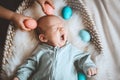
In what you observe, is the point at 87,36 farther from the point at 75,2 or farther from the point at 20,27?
the point at 20,27

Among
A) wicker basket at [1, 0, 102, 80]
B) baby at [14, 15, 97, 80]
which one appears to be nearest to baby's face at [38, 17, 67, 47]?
baby at [14, 15, 97, 80]

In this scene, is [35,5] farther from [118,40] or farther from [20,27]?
[118,40]

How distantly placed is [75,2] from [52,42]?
0.63 ft

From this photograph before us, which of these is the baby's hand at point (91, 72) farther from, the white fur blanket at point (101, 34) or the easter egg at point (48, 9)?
the easter egg at point (48, 9)

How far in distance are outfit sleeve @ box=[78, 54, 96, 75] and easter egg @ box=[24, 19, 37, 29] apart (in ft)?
0.72

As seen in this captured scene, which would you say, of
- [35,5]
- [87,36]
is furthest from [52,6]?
[87,36]

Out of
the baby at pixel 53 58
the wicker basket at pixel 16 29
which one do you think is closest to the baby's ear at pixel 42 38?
the baby at pixel 53 58

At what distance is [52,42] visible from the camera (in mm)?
1137

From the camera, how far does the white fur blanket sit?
3.83 ft

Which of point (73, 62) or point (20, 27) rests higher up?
point (20, 27)

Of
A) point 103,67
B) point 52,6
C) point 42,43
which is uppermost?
point 52,6

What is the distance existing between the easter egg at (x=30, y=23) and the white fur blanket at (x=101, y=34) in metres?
0.06

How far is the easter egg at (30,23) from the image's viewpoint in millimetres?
1116

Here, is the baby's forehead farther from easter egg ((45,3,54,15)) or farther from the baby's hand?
the baby's hand
